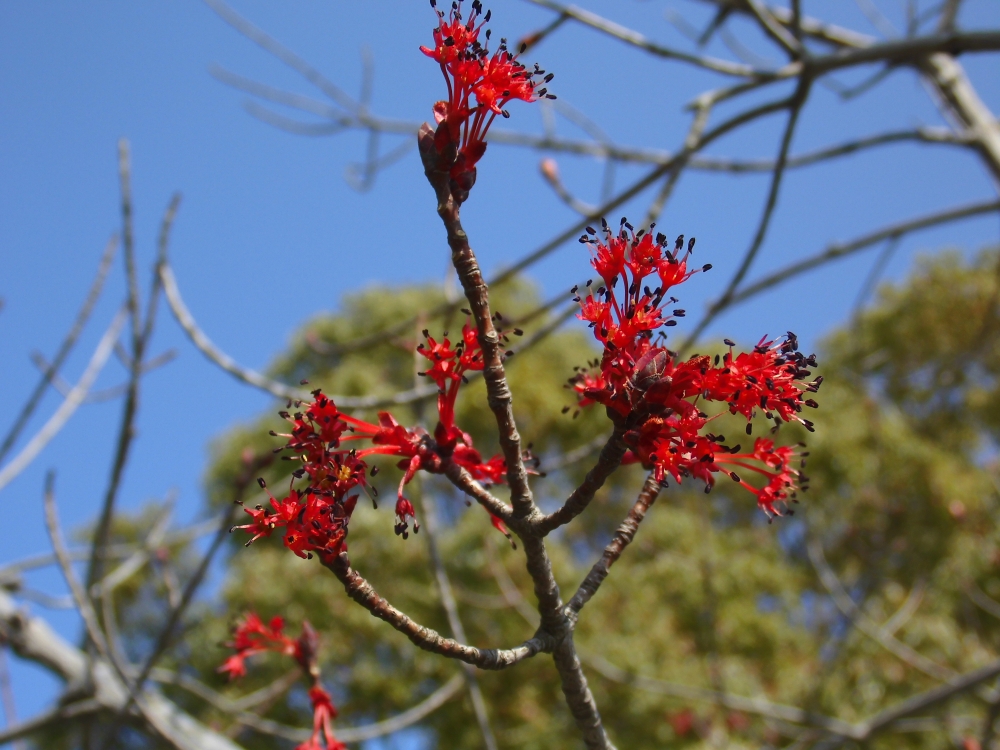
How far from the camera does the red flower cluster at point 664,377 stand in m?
1.08

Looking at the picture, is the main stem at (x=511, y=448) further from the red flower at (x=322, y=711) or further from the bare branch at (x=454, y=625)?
the bare branch at (x=454, y=625)

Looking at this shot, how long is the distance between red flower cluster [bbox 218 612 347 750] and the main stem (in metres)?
0.61

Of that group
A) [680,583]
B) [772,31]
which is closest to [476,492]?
[772,31]

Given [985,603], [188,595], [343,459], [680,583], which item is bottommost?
[343,459]

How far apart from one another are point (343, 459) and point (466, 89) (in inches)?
21.0

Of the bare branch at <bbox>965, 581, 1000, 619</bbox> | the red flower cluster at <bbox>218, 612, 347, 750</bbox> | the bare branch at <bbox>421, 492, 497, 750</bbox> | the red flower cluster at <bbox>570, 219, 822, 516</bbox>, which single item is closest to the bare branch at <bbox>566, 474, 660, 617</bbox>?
the red flower cluster at <bbox>570, 219, 822, 516</bbox>

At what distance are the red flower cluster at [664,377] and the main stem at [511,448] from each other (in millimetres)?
146

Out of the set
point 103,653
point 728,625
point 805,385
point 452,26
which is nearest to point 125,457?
point 103,653

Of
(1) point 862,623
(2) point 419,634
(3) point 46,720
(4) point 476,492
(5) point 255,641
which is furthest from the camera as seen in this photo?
(1) point 862,623

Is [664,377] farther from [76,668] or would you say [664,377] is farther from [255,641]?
[76,668]

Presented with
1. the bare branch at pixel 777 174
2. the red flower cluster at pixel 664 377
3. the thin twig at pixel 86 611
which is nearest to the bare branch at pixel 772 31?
the bare branch at pixel 777 174

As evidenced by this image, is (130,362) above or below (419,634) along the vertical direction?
above

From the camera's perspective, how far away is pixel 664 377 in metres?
1.06

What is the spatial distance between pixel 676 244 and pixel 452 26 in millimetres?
452
